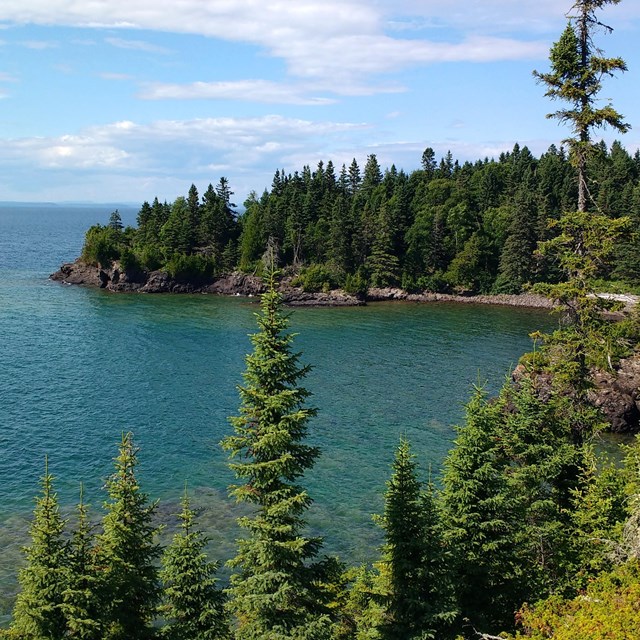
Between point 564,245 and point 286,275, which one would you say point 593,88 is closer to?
point 564,245

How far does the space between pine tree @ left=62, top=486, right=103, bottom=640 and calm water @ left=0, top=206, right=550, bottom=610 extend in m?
15.0

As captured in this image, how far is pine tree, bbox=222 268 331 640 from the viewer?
64.7 ft

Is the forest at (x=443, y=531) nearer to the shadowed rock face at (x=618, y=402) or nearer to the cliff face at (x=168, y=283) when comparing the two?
the shadowed rock face at (x=618, y=402)

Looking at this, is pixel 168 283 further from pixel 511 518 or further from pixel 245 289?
pixel 511 518

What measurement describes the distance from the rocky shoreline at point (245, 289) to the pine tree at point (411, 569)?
316 feet

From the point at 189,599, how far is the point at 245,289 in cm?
10621

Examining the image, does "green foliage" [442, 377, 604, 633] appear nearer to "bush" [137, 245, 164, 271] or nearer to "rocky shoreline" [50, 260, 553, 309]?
"rocky shoreline" [50, 260, 553, 309]

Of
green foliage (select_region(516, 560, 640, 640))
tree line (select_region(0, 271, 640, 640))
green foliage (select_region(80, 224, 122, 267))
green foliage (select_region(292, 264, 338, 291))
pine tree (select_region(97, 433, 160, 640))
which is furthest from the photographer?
green foliage (select_region(80, 224, 122, 267))

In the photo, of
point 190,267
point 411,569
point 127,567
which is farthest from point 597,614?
point 190,267

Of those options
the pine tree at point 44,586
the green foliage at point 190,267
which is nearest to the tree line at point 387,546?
the pine tree at point 44,586

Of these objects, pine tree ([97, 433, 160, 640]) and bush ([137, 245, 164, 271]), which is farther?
bush ([137, 245, 164, 271])

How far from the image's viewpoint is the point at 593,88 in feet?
80.1

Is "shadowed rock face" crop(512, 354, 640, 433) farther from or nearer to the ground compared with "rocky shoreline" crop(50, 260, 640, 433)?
nearer to the ground

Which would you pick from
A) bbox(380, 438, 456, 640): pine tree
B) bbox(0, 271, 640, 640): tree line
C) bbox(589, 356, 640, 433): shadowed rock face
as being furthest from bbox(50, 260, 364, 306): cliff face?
bbox(380, 438, 456, 640): pine tree
